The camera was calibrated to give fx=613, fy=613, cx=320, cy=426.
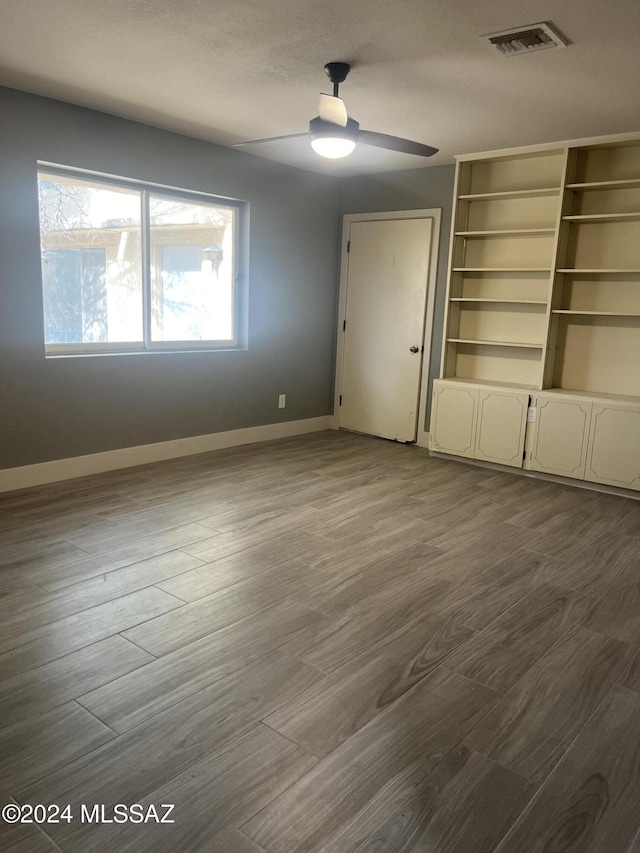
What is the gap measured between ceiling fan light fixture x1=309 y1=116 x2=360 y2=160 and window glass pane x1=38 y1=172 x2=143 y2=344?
6.11 feet

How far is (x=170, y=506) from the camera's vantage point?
12.5ft

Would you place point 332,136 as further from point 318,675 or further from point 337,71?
point 318,675

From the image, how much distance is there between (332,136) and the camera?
3.08 meters

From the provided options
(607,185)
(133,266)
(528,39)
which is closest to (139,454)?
(133,266)

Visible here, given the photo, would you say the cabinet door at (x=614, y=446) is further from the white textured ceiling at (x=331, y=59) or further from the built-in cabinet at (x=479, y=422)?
the white textured ceiling at (x=331, y=59)

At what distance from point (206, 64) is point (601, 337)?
3351mm

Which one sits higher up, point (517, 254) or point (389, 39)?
point (389, 39)


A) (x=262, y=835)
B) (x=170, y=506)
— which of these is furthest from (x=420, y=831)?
(x=170, y=506)

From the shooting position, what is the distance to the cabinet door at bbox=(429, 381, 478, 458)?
198 inches

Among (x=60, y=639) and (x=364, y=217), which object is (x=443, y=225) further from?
(x=60, y=639)

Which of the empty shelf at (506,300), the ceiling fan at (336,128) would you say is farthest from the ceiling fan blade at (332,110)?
the empty shelf at (506,300)

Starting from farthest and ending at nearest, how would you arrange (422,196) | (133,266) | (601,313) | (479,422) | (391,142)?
(422,196), (479,422), (133,266), (601,313), (391,142)

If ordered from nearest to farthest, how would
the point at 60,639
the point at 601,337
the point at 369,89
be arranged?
the point at 60,639 < the point at 369,89 < the point at 601,337

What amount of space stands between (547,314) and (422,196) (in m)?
1.66
